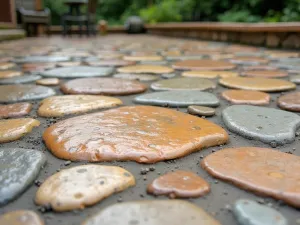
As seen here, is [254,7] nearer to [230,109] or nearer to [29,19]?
[29,19]

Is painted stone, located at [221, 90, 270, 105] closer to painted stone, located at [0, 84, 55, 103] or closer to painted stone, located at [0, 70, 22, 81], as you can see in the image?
painted stone, located at [0, 84, 55, 103]

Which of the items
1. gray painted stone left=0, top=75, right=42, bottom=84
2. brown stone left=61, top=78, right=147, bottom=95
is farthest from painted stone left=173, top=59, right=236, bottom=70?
gray painted stone left=0, top=75, right=42, bottom=84

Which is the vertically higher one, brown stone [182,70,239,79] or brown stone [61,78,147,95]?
brown stone [182,70,239,79]

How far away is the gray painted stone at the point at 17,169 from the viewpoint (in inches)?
23.6

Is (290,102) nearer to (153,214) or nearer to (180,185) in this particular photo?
(180,185)

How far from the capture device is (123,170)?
2.21 feet

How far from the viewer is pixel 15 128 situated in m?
0.91

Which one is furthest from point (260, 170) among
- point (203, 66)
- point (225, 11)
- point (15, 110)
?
point (225, 11)

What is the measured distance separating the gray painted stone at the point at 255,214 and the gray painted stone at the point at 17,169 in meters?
0.40


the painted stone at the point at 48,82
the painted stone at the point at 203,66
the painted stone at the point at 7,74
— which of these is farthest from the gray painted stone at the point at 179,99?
the painted stone at the point at 7,74

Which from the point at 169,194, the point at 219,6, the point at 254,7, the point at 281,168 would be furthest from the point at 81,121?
the point at 219,6

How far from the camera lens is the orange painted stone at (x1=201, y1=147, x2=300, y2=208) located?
0.60 metres

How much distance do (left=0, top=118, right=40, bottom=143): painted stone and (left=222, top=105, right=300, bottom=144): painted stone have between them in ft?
1.93

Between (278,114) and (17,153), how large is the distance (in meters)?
0.77
